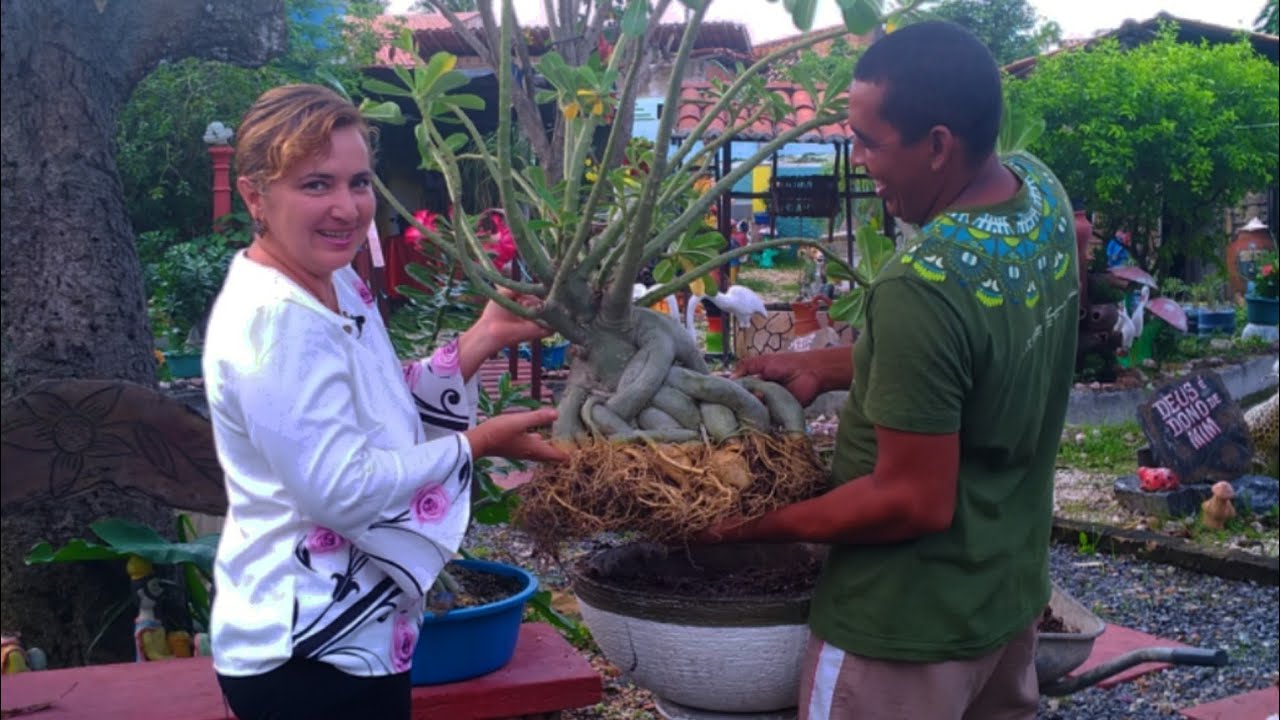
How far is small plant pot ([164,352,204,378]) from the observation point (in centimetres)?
957

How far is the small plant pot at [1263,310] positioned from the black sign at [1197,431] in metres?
7.18

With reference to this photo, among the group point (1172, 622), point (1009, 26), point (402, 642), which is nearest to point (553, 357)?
point (1172, 622)

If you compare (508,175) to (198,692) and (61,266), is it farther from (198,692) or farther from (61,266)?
(61,266)

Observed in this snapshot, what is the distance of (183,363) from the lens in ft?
31.6

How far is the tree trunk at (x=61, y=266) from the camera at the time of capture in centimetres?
341

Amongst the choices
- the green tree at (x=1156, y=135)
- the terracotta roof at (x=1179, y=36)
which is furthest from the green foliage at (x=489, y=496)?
the terracotta roof at (x=1179, y=36)

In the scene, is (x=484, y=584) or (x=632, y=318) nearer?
(x=632, y=318)

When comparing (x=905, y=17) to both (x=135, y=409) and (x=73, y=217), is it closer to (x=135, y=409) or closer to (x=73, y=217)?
(x=135, y=409)

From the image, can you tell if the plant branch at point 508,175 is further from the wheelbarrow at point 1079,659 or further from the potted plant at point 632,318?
the wheelbarrow at point 1079,659

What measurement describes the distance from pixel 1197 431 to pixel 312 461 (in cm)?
588

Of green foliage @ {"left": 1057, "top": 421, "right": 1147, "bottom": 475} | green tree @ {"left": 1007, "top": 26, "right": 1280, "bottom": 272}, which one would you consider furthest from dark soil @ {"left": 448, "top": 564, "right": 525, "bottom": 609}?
green tree @ {"left": 1007, "top": 26, "right": 1280, "bottom": 272}

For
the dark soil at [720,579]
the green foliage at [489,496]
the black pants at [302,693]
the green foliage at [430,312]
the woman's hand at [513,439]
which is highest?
the woman's hand at [513,439]

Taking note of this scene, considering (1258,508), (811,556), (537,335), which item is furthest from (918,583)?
(1258,508)

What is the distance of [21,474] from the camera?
300 centimetres
